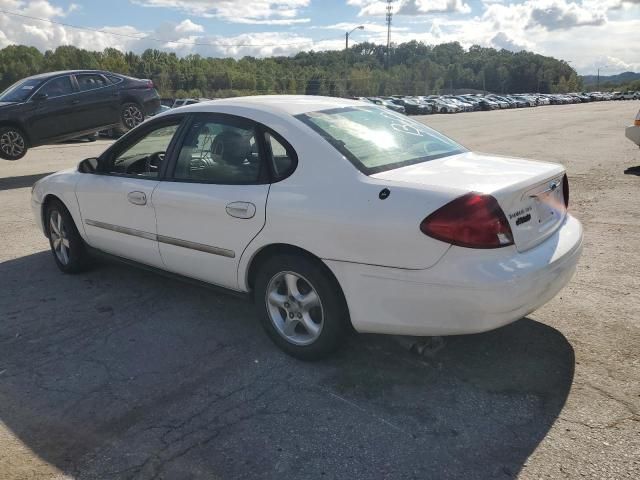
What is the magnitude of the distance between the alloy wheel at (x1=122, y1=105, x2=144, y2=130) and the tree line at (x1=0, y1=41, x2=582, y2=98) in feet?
263

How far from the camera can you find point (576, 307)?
4.28 meters

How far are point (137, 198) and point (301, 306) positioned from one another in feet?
5.40

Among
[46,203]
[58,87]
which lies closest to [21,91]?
[58,87]

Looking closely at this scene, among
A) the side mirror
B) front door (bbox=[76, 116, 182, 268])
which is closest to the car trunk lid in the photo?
front door (bbox=[76, 116, 182, 268])

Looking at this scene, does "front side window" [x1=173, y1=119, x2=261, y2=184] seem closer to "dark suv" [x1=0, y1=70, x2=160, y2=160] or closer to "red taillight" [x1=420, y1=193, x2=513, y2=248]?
"red taillight" [x1=420, y1=193, x2=513, y2=248]

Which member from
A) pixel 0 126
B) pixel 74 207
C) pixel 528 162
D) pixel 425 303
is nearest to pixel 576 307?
pixel 528 162

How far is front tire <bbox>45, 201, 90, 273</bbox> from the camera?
17.0 feet

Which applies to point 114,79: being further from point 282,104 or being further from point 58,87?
point 282,104

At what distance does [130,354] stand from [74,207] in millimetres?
1860

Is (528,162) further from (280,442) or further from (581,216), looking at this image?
(581,216)

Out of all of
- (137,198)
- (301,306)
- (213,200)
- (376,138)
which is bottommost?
(301,306)

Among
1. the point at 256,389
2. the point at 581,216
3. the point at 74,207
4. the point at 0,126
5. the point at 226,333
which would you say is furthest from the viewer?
the point at 0,126

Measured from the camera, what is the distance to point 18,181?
11.5 metres

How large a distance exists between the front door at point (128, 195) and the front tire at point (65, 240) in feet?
0.90
